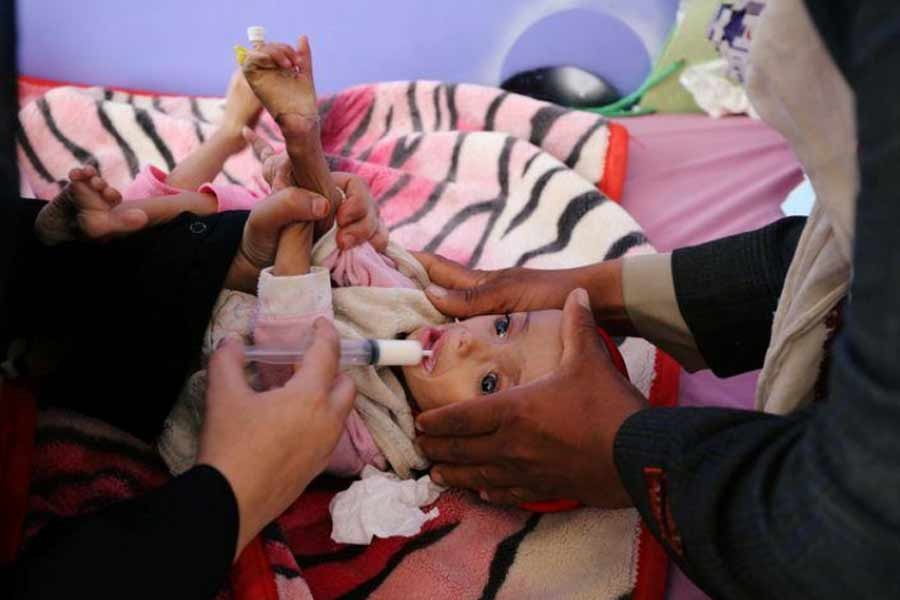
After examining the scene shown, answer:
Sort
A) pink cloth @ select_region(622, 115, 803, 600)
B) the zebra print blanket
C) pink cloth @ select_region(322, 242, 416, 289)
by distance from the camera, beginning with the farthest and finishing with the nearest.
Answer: pink cloth @ select_region(622, 115, 803, 600)
pink cloth @ select_region(322, 242, 416, 289)
the zebra print blanket

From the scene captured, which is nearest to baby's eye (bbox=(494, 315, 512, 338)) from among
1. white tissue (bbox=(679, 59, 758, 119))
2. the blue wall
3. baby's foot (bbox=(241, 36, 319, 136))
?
baby's foot (bbox=(241, 36, 319, 136))

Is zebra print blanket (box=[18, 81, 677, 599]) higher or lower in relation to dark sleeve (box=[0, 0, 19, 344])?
lower

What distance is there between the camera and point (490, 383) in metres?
0.98

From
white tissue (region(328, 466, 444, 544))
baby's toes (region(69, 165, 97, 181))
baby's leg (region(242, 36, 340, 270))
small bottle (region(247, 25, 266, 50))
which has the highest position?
small bottle (region(247, 25, 266, 50))

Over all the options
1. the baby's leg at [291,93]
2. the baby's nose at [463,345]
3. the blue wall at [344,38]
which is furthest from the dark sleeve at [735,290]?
the blue wall at [344,38]

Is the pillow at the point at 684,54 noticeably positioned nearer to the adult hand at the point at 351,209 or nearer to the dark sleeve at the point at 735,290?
the dark sleeve at the point at 735,290

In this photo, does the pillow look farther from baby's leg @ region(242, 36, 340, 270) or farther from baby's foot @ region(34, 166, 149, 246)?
baby's foot @ region(34, 166, 149, 246)

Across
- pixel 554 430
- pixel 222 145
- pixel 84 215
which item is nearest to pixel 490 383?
pixel 554 430

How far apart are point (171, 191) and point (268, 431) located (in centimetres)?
60

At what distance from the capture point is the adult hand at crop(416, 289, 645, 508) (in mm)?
826

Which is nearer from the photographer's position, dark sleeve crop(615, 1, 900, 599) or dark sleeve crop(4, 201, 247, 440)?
dark sleeve crop(615, 1, 900, 599)

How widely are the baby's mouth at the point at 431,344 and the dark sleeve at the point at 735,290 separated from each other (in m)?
0.33

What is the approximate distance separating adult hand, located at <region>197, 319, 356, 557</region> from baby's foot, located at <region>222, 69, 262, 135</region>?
2.72 ft

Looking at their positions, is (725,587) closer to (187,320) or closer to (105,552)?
(105,552)
